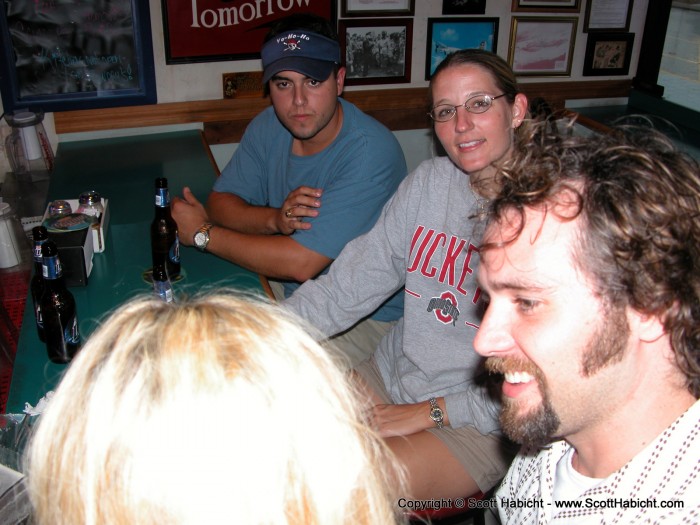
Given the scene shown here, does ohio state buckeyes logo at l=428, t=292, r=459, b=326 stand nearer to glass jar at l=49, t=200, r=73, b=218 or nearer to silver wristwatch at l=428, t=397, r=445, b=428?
silver wristwatch at l=428, t=397, r=445, b=428

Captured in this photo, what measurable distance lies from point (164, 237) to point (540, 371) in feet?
4.63

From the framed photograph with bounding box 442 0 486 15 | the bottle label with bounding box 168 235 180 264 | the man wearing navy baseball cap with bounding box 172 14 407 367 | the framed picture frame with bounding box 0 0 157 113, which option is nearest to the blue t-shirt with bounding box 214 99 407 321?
the man wearing navy baseball cap with bounding box 172 14 407 367

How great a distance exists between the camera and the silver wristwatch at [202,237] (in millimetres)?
2160

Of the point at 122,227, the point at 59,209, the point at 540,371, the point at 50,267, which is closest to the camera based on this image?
the point at 540,371

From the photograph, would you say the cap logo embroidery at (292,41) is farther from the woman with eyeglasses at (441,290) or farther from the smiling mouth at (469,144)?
the smiling mouth at (469,144)

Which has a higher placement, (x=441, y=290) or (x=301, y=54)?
(x=301, y=54)

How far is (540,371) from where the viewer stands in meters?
A: 1.08

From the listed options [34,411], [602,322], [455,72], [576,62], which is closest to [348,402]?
[602,322]

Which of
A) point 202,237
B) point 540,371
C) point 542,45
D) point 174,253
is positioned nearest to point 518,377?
point 540,371

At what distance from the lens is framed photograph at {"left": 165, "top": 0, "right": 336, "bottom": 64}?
3.13 metres

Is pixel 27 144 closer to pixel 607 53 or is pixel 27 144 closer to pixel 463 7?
pixel 463 7

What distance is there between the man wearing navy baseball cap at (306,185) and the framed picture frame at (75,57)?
110 cm

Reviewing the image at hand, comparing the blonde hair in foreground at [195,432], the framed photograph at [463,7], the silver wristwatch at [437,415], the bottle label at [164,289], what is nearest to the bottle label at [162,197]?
the bottle label at [164,289]

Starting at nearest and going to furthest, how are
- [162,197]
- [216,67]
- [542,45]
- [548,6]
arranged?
[162,197] → [216,67] → [548,6] → [542,45]
